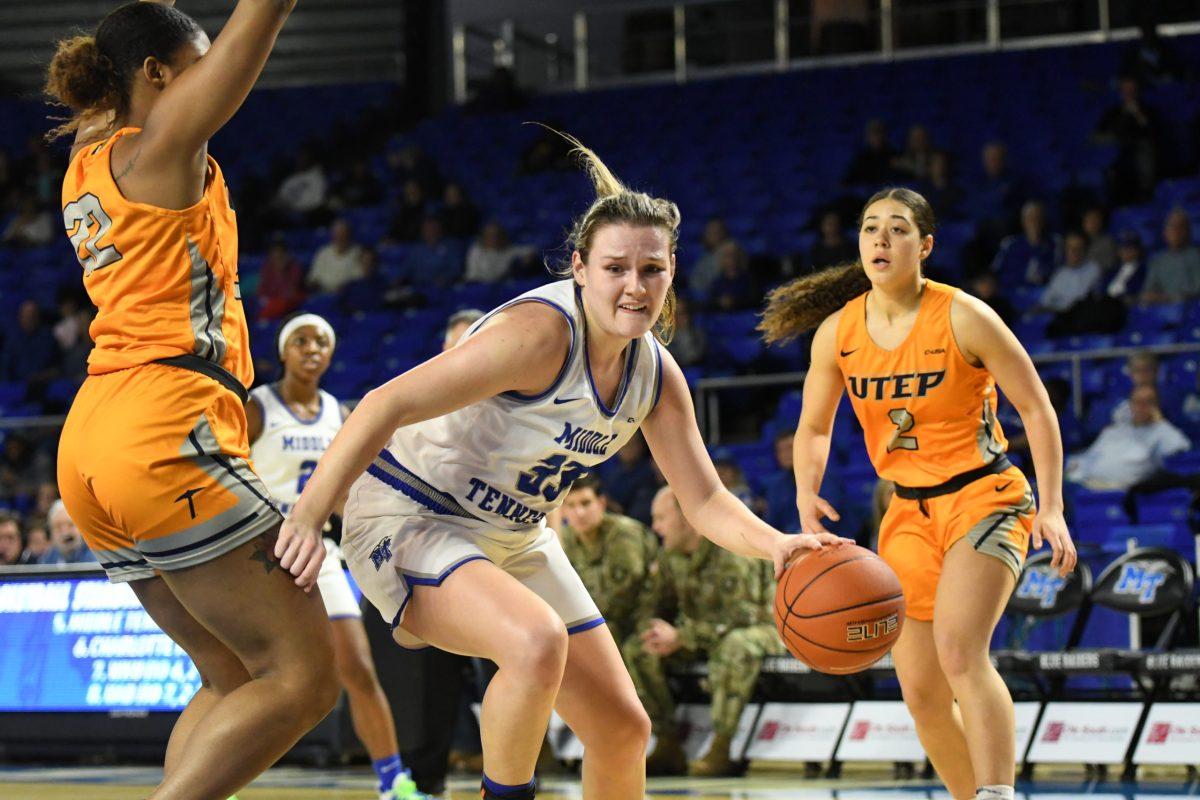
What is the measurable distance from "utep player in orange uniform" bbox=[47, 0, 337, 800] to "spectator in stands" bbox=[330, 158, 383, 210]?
1384 cm

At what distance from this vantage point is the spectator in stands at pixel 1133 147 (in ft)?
40.9

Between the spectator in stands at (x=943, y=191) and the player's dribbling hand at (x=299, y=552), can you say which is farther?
the spectator in stands at (x=943, y=191)

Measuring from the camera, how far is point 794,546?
3842 mm

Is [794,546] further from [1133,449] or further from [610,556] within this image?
[1133,449]

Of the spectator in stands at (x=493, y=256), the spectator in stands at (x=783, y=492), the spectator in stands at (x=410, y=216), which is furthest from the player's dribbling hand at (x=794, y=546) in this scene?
the spectator in stands at (x=410, y=216)

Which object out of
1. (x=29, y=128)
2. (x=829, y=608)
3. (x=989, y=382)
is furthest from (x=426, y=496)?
(x=29, y=128)

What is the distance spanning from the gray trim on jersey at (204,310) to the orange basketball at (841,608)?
154 cm

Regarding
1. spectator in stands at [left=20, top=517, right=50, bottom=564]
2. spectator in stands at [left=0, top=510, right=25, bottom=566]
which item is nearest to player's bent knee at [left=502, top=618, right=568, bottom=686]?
spectator in stands at [left=20, top=517, right=50, bottom=564]

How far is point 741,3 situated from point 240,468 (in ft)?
53.5

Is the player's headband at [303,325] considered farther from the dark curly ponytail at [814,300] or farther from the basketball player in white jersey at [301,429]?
the dark curly ponytail at [814,300]

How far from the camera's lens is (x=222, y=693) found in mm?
3482

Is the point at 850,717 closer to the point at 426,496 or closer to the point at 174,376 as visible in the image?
the point at 426,496

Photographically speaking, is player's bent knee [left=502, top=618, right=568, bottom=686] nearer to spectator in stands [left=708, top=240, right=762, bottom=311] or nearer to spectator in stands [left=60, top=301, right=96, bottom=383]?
spectator in stands [left=708, top=240, right=762, bottom=311]

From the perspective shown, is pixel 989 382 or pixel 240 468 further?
pixel 989 382
